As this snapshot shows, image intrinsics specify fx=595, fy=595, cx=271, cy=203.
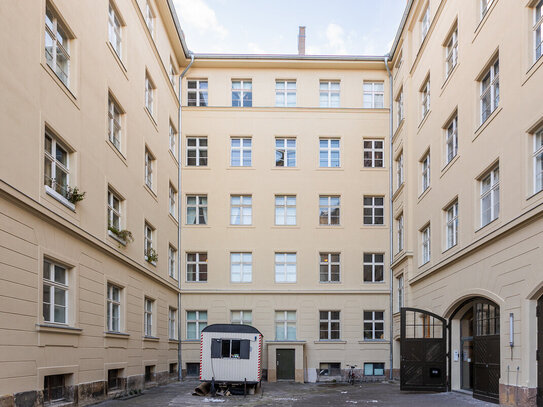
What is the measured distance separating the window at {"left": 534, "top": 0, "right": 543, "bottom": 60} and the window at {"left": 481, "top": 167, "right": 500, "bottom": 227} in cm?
376

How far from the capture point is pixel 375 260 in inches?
1249

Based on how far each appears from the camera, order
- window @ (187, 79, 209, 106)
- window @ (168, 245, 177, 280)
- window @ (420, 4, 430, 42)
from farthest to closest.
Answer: window @ (187, 79, 209, 106)
window @ (168, 245, 177, 280)
window @ (420, 4, 430, 42)

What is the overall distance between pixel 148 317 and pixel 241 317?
722 centimetres

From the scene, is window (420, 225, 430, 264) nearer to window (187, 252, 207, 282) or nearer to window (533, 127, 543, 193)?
window (533, 127, 543, 193)

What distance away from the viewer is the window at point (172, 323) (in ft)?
95.8

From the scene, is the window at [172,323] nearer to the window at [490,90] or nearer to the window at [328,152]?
the window at [328,152]

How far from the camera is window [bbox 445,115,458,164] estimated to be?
68.7 feet

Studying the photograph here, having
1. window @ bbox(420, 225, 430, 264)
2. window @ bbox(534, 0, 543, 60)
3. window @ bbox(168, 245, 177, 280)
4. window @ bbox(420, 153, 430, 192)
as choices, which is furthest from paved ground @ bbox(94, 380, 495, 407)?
window @ bbox(534, 0, 543, 60)

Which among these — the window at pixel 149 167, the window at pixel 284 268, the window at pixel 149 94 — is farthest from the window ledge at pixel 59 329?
the window at pixel 284 268

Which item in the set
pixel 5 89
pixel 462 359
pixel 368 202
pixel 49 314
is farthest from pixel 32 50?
pixel 368 202

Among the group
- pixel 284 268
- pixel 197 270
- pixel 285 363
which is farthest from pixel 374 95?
pixel 285 363

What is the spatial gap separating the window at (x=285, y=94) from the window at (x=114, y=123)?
1355 cm

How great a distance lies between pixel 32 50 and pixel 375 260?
22.4 m

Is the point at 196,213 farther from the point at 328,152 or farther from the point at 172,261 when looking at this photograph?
the point at 328,152
